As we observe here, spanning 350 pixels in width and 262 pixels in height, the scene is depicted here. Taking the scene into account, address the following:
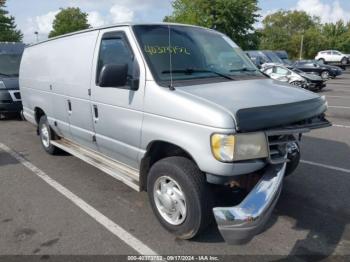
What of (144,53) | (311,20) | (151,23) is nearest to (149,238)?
(144,53)

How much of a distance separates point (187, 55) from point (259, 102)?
1235mm

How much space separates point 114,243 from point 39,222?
1.00 m

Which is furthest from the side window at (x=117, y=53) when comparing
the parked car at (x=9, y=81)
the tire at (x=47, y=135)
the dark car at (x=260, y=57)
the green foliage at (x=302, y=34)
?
the green foliage at (x=302, y=34)

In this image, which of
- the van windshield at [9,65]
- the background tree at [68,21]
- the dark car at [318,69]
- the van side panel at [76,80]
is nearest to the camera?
the van side panel at [76,80]

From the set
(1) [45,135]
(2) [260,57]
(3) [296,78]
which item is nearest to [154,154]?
(1) [45,135]

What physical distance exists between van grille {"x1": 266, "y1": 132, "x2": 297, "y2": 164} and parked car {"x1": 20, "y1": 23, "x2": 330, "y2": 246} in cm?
1

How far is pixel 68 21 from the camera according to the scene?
68.9m

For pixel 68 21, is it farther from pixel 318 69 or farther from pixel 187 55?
pixel 187 55

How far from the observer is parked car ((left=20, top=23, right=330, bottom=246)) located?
3172 millimetres

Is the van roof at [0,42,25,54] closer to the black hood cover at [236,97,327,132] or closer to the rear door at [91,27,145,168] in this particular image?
the rear door at [91,27,145,168]

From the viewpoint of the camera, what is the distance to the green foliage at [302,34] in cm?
6969

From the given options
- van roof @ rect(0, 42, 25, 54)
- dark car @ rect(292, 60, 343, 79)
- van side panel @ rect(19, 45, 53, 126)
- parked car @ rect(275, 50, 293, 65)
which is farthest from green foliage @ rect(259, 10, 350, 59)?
van side panel @ rect(19, 45, 53, 126)

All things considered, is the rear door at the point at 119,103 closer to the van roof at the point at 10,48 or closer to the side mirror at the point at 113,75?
the side mirror at the point at 113,75

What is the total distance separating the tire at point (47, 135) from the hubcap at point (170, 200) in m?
3.20
